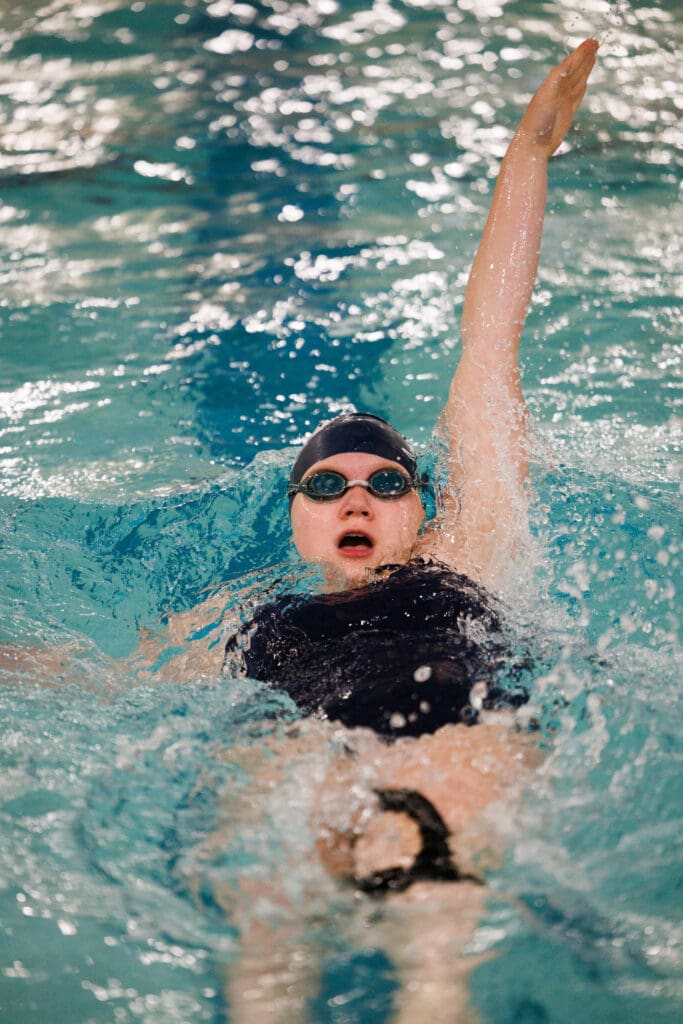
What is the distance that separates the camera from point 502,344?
2.56 metres

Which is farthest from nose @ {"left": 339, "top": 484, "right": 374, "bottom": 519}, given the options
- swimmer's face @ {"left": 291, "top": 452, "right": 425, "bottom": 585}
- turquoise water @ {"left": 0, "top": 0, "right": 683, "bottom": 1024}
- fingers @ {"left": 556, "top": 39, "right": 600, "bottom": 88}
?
fingers @ {"left": 556, "top": 39, "right": 600, "bottom": 88}

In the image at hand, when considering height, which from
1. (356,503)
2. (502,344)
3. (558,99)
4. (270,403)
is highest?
(558,99)

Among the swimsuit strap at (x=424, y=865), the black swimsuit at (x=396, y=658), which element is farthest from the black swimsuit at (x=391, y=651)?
the swimsuit strap at (x=424, y=865)

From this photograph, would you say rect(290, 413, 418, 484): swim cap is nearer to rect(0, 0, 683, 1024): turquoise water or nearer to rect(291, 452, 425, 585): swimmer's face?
rect(291, 452, 425, 585): swimmer's face

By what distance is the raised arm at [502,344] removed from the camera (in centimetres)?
250

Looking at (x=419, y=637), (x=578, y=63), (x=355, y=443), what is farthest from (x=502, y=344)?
(x=419, y=637)

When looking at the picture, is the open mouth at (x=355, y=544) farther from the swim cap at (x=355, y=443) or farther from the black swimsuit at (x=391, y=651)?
the swim cap at (x=355, y=443)

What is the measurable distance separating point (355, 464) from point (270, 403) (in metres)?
1.40

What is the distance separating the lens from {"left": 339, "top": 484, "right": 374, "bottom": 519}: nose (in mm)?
A: 2438

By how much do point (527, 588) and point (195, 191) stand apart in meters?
3.51

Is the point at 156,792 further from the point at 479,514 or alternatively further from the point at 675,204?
the point at 675,204

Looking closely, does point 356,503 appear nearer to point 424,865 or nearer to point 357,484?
point 357,484

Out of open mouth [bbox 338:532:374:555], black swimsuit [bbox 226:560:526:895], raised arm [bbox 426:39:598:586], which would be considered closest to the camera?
black swimsuit [bbox 226:560:526:895]

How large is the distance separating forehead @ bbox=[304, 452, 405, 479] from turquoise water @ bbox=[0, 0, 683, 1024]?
0.49 meters
